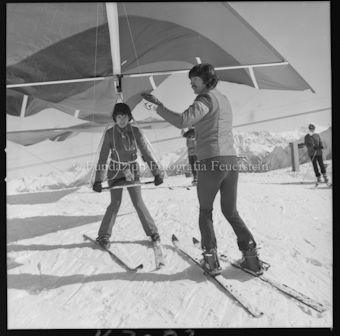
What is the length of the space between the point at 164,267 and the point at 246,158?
3.89 feet

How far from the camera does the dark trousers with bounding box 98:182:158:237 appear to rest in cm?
208

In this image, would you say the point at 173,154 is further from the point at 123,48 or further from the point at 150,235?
the point at 123,48

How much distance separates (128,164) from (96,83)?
2.82ft

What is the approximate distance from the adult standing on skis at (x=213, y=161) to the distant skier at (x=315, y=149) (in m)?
1.20

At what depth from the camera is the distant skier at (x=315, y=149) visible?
2.45 metres

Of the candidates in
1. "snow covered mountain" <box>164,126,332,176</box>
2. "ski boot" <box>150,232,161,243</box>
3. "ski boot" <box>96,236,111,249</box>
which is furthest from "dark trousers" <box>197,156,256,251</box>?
"ski boot" <box>96,236,111,249</box>

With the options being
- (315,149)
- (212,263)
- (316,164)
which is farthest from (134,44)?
(316,164)

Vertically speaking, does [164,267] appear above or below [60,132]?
below

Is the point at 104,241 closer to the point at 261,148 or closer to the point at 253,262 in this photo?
the point at 253,262

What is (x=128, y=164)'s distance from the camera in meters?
2.07

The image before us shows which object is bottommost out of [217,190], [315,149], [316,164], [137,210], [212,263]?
[212,263]

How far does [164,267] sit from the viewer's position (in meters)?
1.83

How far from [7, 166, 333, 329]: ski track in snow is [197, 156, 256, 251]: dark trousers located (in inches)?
9.6

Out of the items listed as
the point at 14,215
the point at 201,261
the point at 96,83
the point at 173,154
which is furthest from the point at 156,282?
the point at 96,83
